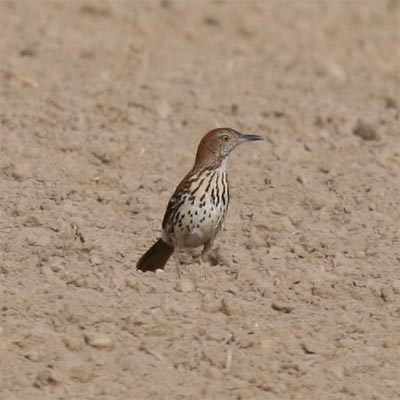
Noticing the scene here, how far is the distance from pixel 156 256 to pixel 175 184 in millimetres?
1408

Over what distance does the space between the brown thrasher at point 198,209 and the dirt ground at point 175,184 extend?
0.16 metres

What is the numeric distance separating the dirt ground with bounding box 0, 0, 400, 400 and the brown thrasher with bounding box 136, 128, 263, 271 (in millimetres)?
164

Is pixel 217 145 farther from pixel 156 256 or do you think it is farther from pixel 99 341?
pixel 99 341

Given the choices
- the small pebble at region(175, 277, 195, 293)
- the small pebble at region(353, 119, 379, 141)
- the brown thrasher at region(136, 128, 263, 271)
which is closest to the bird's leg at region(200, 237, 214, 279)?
the brown thrasher at region(136, 128, 263, 271)

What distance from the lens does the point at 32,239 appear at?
28.8 ft

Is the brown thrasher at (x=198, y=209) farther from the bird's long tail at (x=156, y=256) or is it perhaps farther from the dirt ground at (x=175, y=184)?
the dirt ground at (x=175, y=184)

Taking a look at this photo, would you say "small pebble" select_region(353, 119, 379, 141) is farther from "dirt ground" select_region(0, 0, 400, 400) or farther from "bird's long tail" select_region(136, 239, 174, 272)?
"bird's long tail" select_region(136, 239, 174, 272)

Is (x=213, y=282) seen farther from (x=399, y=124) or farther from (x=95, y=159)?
(x=399, y=124)

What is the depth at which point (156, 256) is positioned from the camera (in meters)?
8.99

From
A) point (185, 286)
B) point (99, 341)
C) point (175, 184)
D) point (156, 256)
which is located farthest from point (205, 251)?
point (99, 341)

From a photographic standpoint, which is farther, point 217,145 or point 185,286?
point 217,145

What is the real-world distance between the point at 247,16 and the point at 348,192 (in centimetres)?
532

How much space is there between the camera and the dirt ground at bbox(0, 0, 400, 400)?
7.41 meters

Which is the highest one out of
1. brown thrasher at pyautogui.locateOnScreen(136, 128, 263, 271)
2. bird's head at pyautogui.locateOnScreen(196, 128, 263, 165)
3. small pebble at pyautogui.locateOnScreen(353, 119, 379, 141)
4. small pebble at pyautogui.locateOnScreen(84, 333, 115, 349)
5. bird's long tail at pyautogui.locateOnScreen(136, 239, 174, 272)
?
small pebble at pyautogui.locateOnScreen(353, 119, 379, 141)
